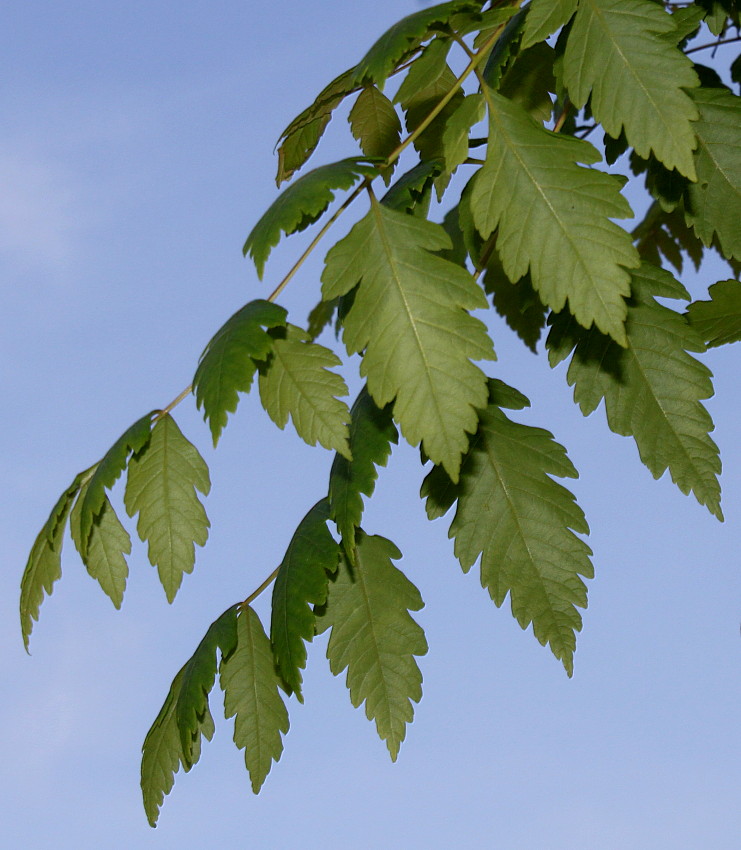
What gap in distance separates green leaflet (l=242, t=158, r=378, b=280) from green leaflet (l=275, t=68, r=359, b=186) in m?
0.38

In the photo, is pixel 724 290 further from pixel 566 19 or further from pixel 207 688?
pixel 207 688

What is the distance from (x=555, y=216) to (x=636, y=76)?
214mm

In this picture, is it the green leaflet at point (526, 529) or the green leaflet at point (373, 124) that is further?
the green leaflet at point (373, 124)

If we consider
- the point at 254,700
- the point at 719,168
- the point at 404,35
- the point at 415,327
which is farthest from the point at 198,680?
the point at 719,168

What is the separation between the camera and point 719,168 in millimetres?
1389

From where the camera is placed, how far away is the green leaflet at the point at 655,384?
4.35 ft

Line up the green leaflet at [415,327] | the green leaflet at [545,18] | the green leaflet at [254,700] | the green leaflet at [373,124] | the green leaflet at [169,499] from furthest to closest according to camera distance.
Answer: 1. the green leaflet at [373,124]
2. the green leaflet at [254,700]
3. the green leaflet at [169,499]
4. the green leaflet at [545,18]
5. the green leaflet at [415,327]

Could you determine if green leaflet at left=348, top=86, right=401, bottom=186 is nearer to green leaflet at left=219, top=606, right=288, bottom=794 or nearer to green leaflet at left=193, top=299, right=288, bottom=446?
green leaflet at left=193, top=299, right=288, bottom=446

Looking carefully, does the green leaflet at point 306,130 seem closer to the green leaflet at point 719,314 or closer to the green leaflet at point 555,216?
the green leaflet at point 555,216

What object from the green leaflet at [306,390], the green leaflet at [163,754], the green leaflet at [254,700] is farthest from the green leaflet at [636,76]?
the green leaflet at [163,754]

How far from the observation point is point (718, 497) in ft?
4.31

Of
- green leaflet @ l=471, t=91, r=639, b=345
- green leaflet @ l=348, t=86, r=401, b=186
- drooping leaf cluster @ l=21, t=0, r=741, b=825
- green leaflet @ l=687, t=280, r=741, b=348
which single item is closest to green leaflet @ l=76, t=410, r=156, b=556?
drooping leaf cluster @ l=21, t=0, r=741, b=825

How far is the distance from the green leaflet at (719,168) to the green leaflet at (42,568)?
101 cm

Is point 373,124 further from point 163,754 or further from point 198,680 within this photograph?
point 163,754
